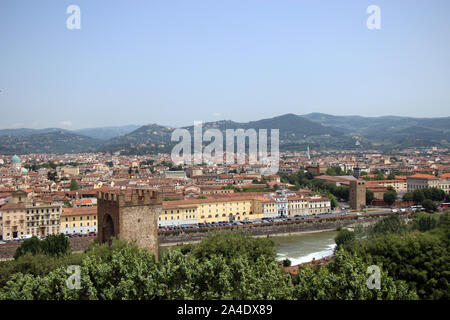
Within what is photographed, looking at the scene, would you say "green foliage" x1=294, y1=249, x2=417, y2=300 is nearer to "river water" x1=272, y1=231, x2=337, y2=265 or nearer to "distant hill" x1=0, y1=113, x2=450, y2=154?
"river water" x1=272, y1=231, x2=337, y2=265

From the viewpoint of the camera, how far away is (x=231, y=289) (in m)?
5.55

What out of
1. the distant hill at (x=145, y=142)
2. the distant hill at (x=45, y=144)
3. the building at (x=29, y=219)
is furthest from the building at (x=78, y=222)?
the distant hill at (x=45, y=144)

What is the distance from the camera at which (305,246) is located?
63.6 feet

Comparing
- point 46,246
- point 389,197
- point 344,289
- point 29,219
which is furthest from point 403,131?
point 344,289

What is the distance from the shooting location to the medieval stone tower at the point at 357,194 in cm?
2948

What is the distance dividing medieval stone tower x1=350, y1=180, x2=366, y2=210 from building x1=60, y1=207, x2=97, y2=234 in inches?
660

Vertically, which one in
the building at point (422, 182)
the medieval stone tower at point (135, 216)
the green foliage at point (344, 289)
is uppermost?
the medieval stone tower at point (135, 216)

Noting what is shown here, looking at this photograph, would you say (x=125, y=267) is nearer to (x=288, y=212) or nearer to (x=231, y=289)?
(x=231, y=289)

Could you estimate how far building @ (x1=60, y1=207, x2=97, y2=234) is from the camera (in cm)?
2117

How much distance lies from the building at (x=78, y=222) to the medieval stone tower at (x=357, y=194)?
1676 cm

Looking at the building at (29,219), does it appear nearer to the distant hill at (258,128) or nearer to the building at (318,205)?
the building at (318,205)

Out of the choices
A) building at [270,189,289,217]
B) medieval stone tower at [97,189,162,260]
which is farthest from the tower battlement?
building at [270,189,289,217]
